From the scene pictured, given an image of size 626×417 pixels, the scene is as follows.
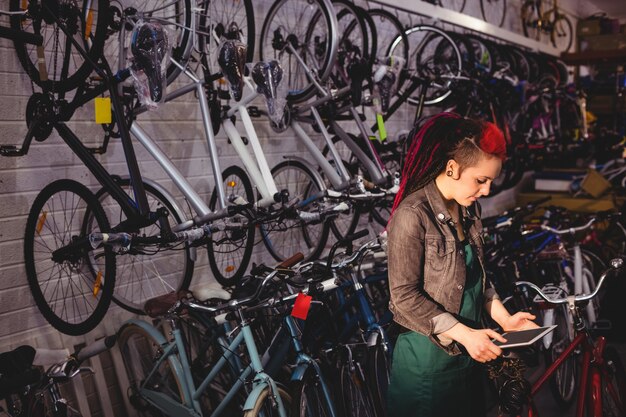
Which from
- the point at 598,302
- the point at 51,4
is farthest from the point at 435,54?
the point at 51,4

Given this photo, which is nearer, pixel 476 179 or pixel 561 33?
pixel 476 179

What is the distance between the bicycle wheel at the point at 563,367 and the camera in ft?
11.2

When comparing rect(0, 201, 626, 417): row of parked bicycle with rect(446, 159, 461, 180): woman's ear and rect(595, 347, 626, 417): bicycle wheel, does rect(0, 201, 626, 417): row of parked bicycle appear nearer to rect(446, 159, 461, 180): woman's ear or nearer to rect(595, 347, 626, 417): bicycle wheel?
rect(595, 347, 626, 417): bicycle wheel

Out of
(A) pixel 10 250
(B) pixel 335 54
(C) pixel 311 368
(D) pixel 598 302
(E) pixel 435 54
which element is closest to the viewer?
(C) pixel 311 368

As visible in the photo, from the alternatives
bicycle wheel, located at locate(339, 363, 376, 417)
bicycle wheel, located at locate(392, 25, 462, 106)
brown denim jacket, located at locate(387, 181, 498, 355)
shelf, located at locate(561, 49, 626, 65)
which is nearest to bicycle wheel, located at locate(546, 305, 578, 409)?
bicycle wheel, located at locate(339, 363, 376, 417)

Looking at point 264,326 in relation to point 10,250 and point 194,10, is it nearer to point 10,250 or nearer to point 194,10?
point 10,250

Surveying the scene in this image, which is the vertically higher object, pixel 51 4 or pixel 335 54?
pixel 51 4

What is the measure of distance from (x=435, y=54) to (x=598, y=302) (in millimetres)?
2505

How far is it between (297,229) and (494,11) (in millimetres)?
4638

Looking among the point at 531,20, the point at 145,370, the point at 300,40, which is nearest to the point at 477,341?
the point at 145,370

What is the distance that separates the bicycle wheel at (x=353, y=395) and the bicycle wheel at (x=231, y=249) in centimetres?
101

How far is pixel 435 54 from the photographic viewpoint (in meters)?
5.45

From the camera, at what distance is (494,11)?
7348 mm

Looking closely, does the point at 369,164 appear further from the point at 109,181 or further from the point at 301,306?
the point at 109,181
